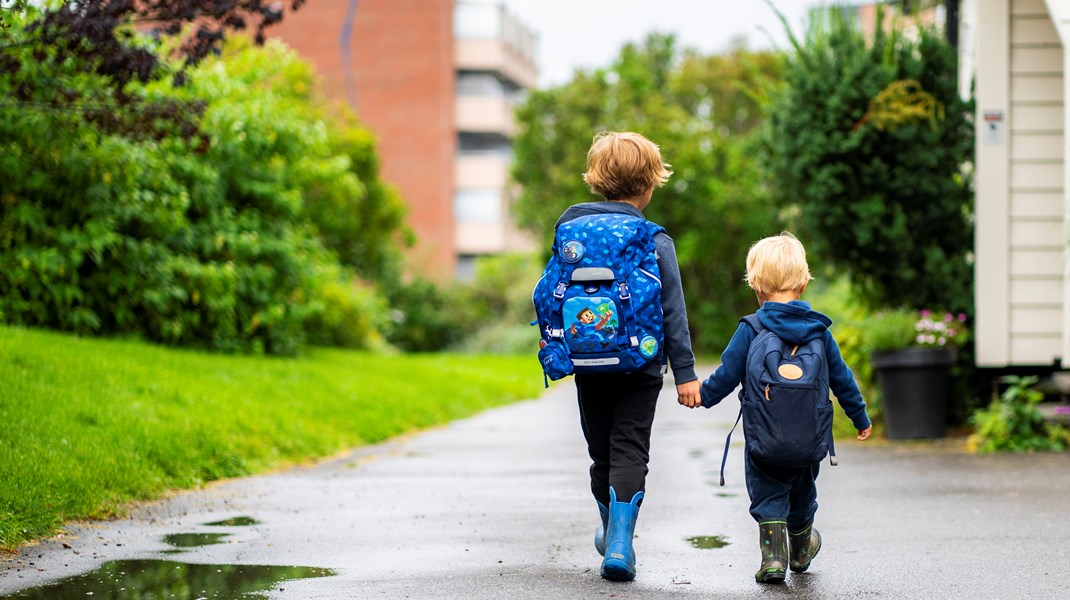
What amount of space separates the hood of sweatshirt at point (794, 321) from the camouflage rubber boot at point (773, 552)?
0.70 m

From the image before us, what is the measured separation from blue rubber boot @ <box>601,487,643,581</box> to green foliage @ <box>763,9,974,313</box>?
6.55m

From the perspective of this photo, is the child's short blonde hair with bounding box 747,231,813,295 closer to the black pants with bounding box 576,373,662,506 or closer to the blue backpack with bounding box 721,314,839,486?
the blue backpack with bounding box 721,314,839,486

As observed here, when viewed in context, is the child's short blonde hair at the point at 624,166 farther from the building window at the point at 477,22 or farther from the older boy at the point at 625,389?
the building window at the point at 477,22

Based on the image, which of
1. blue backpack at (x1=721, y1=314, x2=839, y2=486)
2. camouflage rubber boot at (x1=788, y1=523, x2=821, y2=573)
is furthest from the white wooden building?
blue backpack at (x1=721, y1=314, x2=839, y2=486)

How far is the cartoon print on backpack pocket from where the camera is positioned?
5.23 m

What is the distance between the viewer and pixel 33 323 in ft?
39.8

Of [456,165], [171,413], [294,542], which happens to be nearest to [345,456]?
[171,413]

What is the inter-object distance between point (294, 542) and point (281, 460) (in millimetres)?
4047

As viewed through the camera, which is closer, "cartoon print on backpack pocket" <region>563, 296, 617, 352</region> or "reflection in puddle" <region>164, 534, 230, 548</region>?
"cartoon print on backpack pocket" <region>563, 296, 617, 352</region>

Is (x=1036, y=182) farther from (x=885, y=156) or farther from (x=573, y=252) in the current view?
(x=573, y=252)

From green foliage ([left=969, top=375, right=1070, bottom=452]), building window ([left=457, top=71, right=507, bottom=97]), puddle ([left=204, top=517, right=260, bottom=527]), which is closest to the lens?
puddle ([left=204, top=517, right=260, bottom=527])

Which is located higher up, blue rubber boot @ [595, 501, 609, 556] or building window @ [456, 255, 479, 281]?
blue rubber boot @ [595, 501, 609, 556]

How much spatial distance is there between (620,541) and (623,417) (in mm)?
477

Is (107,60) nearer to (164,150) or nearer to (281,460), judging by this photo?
(281,460)
